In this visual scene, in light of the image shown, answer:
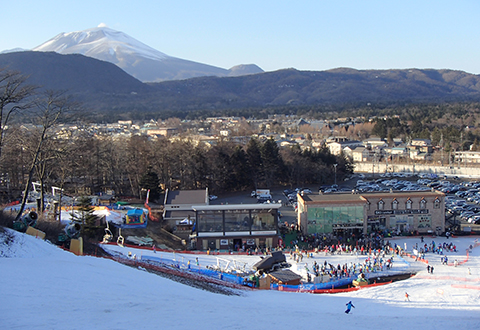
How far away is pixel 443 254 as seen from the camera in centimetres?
1631

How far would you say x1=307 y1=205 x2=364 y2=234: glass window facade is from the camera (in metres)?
19.0

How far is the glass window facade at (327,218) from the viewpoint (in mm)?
18953

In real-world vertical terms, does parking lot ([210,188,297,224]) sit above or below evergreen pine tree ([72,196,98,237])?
below

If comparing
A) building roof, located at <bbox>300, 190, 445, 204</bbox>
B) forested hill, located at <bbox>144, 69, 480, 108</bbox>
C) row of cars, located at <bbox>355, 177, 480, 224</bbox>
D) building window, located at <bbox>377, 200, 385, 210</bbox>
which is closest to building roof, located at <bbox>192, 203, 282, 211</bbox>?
building roof, located at <bbox>300, 190, 445, 204</bbox>

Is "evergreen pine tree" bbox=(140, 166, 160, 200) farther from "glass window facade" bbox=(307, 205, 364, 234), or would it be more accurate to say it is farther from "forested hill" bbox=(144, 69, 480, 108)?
"forested hill" bbox=(144, 69, 480, 108)

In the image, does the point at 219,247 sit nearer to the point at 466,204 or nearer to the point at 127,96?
the point at 466,204

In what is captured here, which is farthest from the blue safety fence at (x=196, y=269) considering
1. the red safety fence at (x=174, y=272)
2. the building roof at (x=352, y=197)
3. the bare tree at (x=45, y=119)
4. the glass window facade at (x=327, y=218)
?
the building roof at (x=352, y=197)

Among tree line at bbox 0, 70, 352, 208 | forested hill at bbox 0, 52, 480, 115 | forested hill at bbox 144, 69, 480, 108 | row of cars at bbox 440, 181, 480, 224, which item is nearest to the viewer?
row of cars at bbox 440, 181, 480, 224

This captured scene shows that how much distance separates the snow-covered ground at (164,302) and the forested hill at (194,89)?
78.3 meters

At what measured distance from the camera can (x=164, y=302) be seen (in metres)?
9.05

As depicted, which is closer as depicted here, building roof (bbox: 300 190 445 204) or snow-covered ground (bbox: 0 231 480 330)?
snow-covered ground (bbox: 0 231 480 330)

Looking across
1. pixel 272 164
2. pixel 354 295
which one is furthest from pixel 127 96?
pixel 354 295

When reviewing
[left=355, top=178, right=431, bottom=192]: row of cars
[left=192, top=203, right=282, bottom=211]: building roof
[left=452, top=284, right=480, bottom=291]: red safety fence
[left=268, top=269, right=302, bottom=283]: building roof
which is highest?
[left=192, top=203, right=282, bottom=211]: building roof

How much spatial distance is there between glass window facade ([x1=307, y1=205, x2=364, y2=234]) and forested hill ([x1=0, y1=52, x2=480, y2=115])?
237 ft
